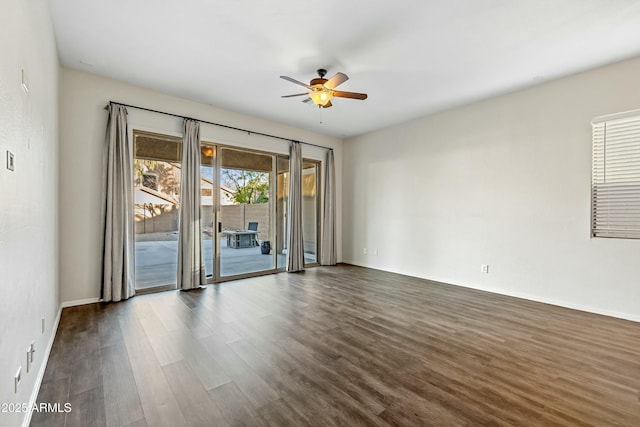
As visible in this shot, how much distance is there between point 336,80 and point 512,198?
3.30 m

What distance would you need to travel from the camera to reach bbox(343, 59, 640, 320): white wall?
3.58m

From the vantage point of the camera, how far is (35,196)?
82.3 inches

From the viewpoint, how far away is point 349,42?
308 cm

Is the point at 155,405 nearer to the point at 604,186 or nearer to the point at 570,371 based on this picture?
the point at 570,371

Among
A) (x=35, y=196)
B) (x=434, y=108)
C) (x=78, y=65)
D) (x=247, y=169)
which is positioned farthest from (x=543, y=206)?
(x=78, y=65)

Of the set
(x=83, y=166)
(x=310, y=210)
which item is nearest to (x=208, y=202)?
(x=83, y=166)

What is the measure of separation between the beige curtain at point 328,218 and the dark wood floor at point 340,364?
2810 mm

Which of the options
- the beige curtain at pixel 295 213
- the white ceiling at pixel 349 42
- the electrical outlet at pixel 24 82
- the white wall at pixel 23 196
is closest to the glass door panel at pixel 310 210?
the beige curtain at pixel 295 213

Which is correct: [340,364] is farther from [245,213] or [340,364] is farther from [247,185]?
[247,185]

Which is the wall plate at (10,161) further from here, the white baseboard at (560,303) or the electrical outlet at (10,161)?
the white baseboard at (560,303)

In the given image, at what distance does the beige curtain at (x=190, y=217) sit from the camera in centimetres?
454

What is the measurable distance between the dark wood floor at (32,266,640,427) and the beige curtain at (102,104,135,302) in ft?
1.13

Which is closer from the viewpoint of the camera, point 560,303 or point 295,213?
point 560,303

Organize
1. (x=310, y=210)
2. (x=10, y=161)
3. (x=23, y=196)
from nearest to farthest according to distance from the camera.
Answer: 1. (x=10, y=161)
2. (x=23, y=196)
3. (x=310, y=210)
